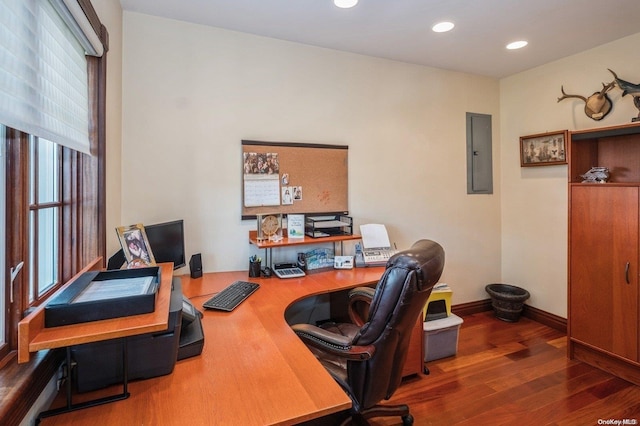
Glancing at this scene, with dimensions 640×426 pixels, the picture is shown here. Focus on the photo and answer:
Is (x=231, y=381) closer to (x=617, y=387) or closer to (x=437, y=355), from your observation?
(x=437, y=355)

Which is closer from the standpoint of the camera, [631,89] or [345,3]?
[345,3]

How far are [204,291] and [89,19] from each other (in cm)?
150

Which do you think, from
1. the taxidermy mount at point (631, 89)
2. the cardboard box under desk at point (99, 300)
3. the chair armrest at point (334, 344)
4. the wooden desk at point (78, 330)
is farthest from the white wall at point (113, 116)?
the taxidermy mount at point (631, 89)

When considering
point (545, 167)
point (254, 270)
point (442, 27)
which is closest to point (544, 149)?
point (545, 167)

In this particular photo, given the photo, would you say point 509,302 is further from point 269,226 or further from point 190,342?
point 190,342

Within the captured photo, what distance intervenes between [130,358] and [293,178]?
1.82 metres

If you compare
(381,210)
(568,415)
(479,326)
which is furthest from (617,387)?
(381,210)

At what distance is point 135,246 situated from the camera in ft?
5.44

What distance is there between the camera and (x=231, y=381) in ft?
3.61

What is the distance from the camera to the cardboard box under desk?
95cm

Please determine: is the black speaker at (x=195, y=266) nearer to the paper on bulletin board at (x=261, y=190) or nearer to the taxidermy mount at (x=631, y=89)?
the paper on bulletin board at (x=261, y=190)

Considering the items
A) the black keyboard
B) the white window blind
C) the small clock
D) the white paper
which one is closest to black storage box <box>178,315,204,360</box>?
the black keyboard

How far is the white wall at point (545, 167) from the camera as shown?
2.78 metres

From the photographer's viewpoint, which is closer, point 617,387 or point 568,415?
point 568,415
